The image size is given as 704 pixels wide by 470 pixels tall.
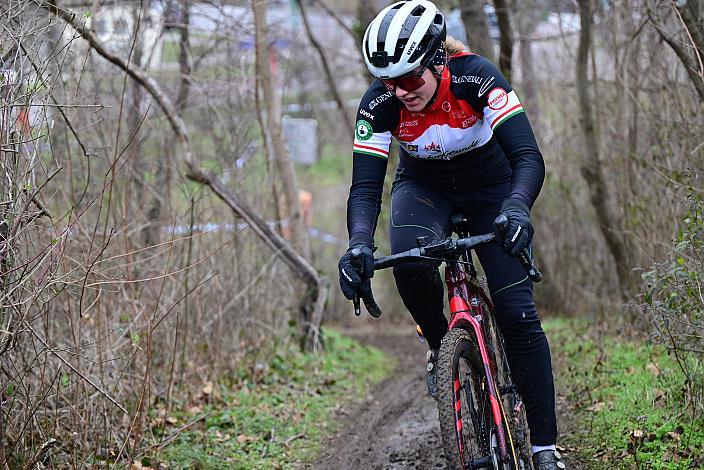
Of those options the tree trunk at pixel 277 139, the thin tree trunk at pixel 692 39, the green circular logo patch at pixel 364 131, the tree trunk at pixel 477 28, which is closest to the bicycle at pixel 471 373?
the green circular logo patch at pixel 364 131

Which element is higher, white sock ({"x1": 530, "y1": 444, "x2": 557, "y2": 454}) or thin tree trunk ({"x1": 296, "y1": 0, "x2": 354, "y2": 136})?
thin tree trunk ({"x1": 296, "y1": 0, "x2": 354, "y2": 136})

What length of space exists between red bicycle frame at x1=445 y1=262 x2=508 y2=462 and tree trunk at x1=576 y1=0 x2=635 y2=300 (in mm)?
5130

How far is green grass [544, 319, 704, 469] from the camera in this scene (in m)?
4.78

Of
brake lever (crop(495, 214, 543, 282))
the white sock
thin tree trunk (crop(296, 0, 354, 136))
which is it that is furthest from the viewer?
thin tree trunk (crop(296, 0, 354, 136))

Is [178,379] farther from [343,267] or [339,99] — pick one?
[339,99]

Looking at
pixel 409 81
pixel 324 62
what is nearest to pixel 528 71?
pixel 324 62

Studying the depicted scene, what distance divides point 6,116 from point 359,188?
172cm

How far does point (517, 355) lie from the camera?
164 inches

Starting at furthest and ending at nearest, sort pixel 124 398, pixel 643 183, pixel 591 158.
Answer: pixel 591 158 → pixel 643 183 → pixel 124 398

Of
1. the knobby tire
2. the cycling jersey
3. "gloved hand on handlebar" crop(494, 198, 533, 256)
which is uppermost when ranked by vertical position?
the cycling jersey

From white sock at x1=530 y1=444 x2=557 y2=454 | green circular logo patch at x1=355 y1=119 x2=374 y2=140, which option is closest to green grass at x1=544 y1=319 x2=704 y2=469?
white sock at x1=530 y1=444 x2=557 y2=454

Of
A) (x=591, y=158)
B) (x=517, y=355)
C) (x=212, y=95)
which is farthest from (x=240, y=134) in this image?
(x=517, y=355)

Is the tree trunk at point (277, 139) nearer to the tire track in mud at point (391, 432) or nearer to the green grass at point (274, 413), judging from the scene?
the green grass at point (274, 413)

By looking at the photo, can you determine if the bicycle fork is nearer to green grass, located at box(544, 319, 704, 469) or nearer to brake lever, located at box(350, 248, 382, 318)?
brake lever, located at box(350, 248, 382, 318)
